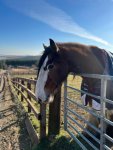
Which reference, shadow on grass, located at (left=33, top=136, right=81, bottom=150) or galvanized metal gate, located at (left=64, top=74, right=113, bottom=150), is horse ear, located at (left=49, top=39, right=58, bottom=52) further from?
shadow on grass, located at (left=33, top=136, right=81, bottom=150)

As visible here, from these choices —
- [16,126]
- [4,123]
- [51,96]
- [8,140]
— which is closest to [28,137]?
[8,140]

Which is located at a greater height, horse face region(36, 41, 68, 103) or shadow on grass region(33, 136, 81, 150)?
horse face region(36, 41, 68, 103)

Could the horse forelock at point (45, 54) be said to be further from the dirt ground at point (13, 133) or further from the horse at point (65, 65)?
the dirt ground at point (13, 133)

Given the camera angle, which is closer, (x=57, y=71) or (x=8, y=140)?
(x=57, y=71)

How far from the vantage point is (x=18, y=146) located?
457 cm

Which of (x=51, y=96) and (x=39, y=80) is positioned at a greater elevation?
(x=39, y=80)

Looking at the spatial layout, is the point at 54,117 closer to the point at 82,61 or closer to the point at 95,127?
the point at 95,127

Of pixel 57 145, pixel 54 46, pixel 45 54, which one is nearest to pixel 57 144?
pixel 57 145

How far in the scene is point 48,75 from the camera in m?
3.34

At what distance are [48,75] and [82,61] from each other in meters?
0.59

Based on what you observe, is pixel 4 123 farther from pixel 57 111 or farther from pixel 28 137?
pixel 57 111

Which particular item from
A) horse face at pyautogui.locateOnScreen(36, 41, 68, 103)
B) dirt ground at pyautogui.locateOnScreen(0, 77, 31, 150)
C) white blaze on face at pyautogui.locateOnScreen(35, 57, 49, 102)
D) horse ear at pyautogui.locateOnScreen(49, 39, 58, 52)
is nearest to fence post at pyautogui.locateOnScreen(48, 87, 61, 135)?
dirt ground at pyautogui.locateOnScreen(0, 77, 31, 150)

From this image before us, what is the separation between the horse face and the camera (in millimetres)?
3311

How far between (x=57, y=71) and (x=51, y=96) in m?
0.39
